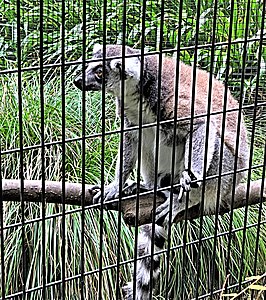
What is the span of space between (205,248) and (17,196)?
1.26 metres

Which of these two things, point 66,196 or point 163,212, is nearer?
point 66,196

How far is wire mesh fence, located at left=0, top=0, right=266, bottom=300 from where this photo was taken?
5.83 ft

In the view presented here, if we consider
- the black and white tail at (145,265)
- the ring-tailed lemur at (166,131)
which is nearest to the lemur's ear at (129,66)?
the ring-tailed lemur at (166,131)

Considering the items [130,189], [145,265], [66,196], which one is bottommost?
[145,265]

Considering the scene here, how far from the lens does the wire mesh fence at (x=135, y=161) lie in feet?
5.83

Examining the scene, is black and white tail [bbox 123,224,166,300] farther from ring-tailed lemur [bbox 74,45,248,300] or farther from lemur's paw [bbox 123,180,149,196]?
lemur's paw [bbox 123,180,149,196]

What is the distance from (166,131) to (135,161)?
28 centimetres

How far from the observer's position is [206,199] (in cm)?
249

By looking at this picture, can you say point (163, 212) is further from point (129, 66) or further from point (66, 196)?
point (129, 66)

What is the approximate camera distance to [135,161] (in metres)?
2.65

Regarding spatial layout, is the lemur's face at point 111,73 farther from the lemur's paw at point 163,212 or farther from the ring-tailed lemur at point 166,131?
the lemur's paw at point 163,212

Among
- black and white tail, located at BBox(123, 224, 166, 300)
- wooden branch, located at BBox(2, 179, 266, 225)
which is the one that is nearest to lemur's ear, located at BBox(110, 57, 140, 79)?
wooden branch, located at BBox(2, 179, 266, 225)

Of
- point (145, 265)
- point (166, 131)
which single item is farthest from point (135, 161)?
point (145, 265)

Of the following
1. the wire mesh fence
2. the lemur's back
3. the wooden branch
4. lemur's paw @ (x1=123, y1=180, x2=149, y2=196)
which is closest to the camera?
the wire mesh fence
